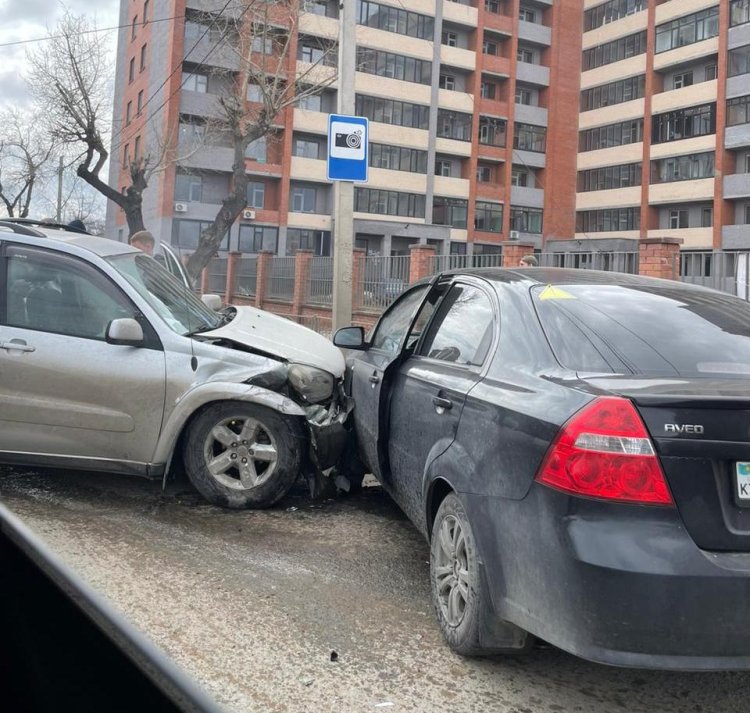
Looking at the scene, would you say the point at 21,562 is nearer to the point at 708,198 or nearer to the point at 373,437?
the point at 373,437

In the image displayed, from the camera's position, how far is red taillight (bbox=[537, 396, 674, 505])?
8.07 feet

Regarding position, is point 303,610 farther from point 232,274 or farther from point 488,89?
point 488,89

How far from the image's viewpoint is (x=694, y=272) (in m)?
12.2

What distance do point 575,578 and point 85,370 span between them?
352 centimetres

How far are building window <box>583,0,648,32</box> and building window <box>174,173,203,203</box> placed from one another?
98.4 feet

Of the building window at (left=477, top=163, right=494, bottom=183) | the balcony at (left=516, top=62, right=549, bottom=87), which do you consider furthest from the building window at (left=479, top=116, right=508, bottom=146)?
the balcony at (left=516, top=62, right=549, bottom=87)

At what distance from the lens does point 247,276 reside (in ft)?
90.0

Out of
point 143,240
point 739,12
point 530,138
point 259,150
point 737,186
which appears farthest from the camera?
point 530,138

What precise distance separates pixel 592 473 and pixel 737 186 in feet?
153

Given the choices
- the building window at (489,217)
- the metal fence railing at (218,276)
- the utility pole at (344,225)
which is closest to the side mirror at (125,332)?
the utility pole at (344,225)

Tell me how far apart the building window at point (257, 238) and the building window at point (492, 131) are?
16.0 meters

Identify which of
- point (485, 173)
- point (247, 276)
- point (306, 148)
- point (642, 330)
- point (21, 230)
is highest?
point (485, 173)

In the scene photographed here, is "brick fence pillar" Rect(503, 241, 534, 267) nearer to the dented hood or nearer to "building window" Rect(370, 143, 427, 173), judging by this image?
the dented hood

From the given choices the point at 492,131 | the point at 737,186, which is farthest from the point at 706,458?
the point at 492,131
